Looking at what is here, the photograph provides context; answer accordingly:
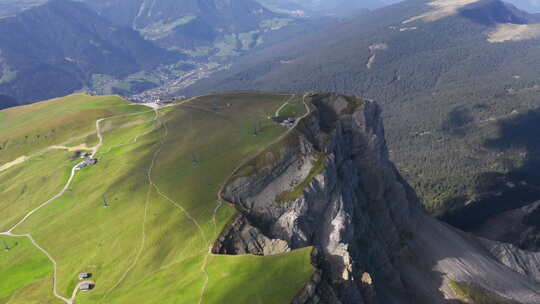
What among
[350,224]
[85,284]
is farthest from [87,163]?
[350,224]

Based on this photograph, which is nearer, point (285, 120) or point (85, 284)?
point (85, 284)

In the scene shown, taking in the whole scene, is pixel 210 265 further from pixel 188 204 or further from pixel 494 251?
pixel 494 251

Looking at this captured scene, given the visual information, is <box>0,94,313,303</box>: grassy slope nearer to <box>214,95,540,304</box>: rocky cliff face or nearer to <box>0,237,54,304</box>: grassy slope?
<box>0,237,54,304</box>: grassy slope

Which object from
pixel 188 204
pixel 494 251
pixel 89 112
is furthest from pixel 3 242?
pixel 494 251

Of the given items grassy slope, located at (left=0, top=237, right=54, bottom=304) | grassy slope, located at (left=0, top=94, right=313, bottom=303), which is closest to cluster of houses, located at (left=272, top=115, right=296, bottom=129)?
grassy slope, located at (left=0, top=94, right=313, bottom=303)

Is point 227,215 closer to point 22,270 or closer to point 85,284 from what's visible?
point 85,284
